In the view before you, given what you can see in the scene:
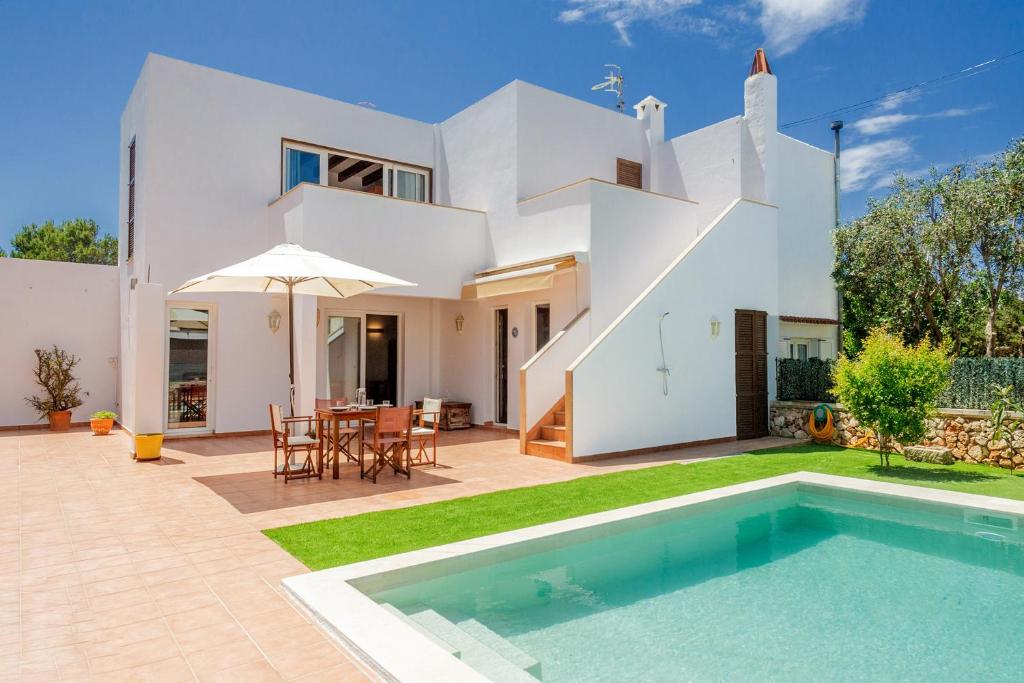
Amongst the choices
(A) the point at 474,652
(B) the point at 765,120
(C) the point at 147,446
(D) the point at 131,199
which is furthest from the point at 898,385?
(D) the point at 131,199

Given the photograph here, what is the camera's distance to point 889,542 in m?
8.35

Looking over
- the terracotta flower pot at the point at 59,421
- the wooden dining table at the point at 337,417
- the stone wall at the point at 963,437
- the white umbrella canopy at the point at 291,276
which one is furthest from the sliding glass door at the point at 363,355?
the stone wall at the point at 963,437

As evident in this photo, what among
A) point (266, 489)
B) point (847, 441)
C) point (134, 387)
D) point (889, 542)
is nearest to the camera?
point (889, 542)

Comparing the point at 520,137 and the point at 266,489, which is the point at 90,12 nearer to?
the point at 520,137

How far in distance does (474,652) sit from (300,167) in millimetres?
16244

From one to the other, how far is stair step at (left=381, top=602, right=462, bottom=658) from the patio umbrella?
20.6 ft

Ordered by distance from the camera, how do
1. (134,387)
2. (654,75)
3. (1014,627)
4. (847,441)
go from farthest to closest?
1. (654,75)
2. (847,441)
3. (134,387)
4. (1014,627)

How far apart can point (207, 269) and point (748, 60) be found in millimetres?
16703

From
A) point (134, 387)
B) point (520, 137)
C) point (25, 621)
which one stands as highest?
point (520, 137)

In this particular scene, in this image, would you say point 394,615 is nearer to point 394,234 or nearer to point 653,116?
point 394,234

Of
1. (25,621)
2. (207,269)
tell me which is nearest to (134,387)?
(207,269)

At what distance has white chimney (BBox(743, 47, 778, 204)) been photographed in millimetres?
18203

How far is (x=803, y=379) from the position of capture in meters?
17.3

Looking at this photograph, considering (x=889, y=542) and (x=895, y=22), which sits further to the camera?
(x=895, y=22)
